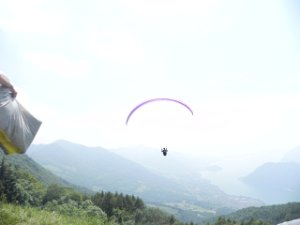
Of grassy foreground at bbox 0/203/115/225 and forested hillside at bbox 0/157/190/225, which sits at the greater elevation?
forested hillside at bbox 0/157/190/225

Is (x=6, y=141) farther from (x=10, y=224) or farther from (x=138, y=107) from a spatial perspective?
(x=138, y=107)

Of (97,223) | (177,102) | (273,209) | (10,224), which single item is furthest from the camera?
(273,209)

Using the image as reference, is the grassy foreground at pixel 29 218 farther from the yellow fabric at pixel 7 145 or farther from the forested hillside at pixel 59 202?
the yellow fabric at pixel 7 145

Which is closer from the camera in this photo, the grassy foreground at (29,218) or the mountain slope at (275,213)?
the grassy foreground at (29,218)

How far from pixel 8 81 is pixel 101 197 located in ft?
286

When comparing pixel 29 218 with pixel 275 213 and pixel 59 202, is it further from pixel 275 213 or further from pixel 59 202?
pixel 275 213

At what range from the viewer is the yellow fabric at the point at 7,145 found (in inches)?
278

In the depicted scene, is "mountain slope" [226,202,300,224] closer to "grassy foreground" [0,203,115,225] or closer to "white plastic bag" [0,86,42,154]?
"grassy foreground" [0,203,115,225]

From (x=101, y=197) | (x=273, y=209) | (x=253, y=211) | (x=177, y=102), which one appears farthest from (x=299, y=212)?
(x=177, y=102)

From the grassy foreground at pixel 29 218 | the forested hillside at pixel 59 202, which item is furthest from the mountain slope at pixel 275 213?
the grassy foreground at pixel 29 218

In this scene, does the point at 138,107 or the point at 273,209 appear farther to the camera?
the point at 273,209

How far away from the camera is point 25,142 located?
287 inches

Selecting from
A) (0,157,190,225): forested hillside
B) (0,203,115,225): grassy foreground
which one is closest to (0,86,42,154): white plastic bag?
(0,203,115,225): grassy foreground

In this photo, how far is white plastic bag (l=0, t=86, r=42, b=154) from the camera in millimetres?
6734
